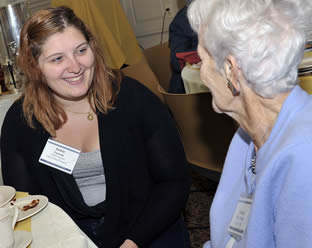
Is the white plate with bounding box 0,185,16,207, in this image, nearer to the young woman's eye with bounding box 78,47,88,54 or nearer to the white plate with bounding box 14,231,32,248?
the white plate with bounding box 14,231,32,248

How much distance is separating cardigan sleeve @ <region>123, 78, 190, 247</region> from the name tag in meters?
0.54

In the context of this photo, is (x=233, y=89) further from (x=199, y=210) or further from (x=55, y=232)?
(x=199, y=210)

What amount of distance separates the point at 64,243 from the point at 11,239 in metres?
0.16

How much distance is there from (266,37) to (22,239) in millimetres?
874

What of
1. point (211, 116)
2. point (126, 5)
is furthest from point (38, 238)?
point (126, 5)

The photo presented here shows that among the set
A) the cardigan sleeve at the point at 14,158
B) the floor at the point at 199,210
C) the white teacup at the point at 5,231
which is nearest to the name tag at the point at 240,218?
the white teacup at the point at 5,231

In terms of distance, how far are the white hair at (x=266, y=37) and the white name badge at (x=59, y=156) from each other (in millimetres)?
995

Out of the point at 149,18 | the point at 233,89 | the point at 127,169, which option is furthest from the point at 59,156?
the point at 149,18

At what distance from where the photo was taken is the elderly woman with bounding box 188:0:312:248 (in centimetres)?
97

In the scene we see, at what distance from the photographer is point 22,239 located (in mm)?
1276

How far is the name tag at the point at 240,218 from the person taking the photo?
1.28 meters

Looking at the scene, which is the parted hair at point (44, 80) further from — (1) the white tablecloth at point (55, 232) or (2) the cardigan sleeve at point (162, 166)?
(1) the white tablecloth at point (55, 232)

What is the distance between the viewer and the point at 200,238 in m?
2.76

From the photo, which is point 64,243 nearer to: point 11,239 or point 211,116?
point 11,239
